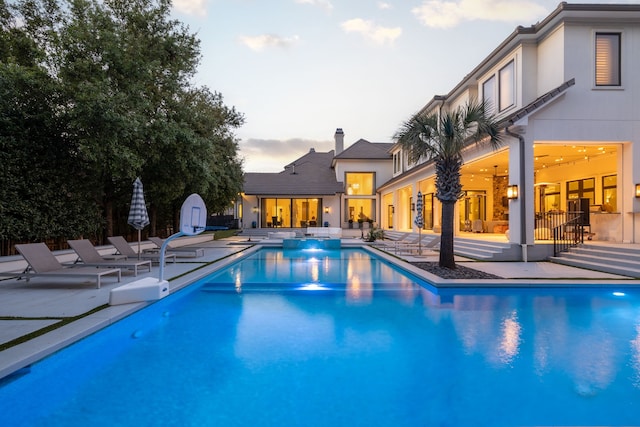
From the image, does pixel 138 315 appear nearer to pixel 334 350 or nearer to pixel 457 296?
pixel 334 350

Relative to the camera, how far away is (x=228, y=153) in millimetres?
20953

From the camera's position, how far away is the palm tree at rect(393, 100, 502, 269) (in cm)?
984

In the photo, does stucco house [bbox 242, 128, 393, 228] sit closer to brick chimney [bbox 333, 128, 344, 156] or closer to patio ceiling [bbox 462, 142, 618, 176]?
brick chimney [bbox 333, 128, 344, 156]

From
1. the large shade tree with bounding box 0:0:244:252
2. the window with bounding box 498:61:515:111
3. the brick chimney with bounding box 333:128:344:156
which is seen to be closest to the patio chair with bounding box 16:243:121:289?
the large shade tree with bounding box 0:0:244:252

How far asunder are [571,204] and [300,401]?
16.2 metres

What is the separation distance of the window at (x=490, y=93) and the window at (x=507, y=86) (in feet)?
1.39

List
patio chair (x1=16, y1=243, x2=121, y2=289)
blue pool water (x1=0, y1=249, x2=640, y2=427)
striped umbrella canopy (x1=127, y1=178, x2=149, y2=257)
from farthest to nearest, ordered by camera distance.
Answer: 1. striped umbrella canopy (x1=127, y1=178, x2=149, y2=257)
2. patio chair (x1=16, y1=243, x2=121, y2=289)
3. blue pool water (x1=0, y1=249, x2=640, y2=427)

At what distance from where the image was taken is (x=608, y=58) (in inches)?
484

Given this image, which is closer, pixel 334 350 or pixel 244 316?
pixel 334 350

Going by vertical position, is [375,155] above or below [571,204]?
above

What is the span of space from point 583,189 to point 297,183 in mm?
21601

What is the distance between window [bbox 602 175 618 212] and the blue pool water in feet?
29.9

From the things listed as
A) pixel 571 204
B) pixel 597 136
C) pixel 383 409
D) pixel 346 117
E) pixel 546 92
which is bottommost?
pixel 383 409

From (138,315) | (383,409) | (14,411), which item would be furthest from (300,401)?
(138,315)
